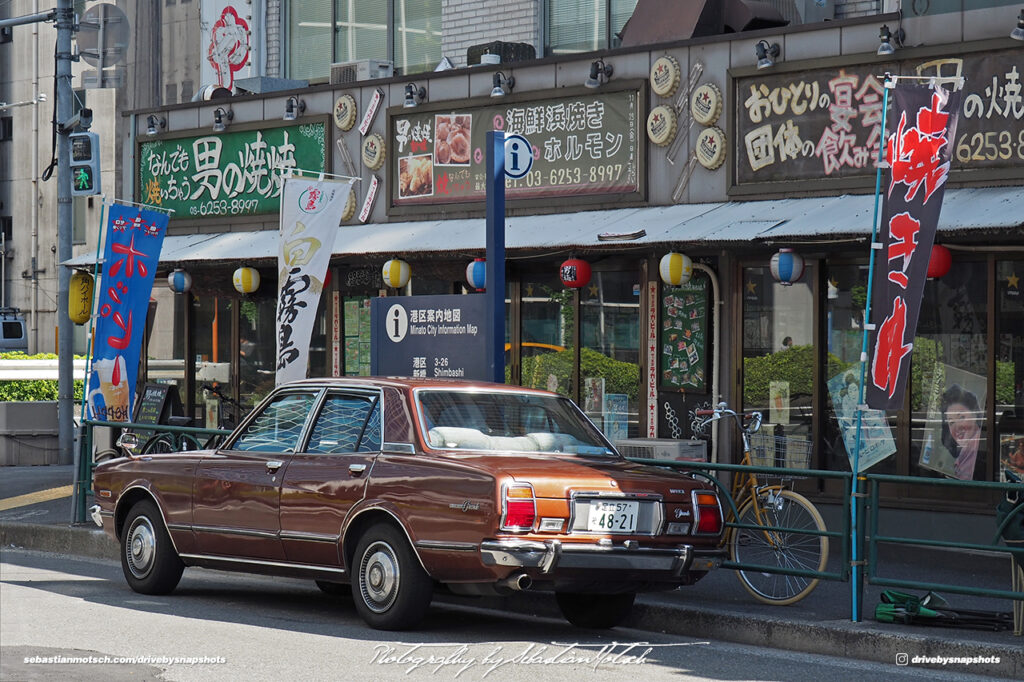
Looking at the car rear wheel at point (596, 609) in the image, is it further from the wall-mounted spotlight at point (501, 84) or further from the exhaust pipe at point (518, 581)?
the wall-mounted spotlight at point (501, 84)

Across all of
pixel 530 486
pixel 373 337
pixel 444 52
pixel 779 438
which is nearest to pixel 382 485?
pixel 530 486

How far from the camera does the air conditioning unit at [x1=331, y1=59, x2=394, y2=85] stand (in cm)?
1797

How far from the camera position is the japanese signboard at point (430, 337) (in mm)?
12008

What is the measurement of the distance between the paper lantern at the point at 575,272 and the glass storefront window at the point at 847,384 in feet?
8.26

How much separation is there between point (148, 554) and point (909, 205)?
5.65m

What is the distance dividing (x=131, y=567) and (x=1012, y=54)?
7906mm

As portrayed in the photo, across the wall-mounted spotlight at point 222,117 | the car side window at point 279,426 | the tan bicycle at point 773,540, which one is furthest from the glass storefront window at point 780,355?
the wall-mounted spotlight at point 222,117

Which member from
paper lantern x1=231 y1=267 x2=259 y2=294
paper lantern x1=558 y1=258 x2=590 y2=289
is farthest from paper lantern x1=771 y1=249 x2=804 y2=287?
paper lantern x1=231 y1=267 x2=259 y2=294

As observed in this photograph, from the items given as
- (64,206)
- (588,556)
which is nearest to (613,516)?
(588,556)

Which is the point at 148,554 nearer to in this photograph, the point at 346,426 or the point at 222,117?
the point at 346,426

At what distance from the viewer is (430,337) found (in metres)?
12.3

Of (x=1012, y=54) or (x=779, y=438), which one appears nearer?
(x=1012, y=54)

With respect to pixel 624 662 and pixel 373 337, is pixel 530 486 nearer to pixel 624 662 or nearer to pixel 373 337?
pixel 624 662

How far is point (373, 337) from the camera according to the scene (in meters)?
13.0
